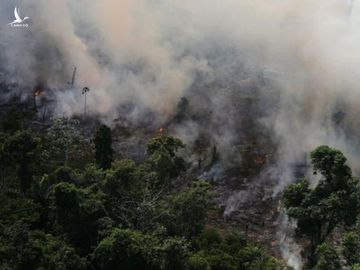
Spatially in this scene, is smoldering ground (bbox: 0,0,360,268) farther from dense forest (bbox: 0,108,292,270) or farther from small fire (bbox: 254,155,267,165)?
dense forest (bbox: 0,108,292,270)

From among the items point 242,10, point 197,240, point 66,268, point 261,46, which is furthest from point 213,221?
point 242,10

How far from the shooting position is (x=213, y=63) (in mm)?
78438

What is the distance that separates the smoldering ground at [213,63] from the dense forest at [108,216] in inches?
464

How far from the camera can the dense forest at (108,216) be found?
130 feet

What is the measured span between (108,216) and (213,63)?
3703cm

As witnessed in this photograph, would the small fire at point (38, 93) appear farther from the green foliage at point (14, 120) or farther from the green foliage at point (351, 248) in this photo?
the green foliage at point (351, 248)

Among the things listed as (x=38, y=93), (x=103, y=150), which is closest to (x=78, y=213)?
(x=103, y=150)

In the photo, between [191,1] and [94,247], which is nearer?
[94,247]

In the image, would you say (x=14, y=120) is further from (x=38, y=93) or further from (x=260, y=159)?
(x=260, y=159)

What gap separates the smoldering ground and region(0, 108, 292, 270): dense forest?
11.8 m

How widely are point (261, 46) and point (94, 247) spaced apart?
44.7m

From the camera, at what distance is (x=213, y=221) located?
179 feet

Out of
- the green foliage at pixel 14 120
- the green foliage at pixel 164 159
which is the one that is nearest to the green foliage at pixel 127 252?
the green foliage at pixel 164 159

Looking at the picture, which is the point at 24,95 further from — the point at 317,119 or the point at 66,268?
the point at 66,268
